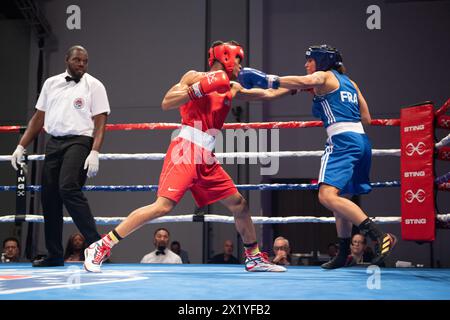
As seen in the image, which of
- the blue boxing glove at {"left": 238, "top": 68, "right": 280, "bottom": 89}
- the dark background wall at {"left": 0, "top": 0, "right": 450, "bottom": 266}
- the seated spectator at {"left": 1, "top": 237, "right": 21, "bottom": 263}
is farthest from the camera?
the dark background wall at {"left": 0, "top": 0, "right": 450, "bottom": 266}

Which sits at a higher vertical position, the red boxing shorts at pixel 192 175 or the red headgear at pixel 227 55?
the red headgear at pixel 227 55

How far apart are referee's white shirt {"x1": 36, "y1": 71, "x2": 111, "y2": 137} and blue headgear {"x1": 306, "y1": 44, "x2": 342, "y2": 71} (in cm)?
121

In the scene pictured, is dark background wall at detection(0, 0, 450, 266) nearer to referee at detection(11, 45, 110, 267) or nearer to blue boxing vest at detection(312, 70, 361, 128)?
referee at detection(11, 45, 110, 267)

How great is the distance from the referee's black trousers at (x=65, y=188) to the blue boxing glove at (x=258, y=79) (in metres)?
0.99

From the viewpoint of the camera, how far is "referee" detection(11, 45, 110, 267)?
9.69 feet

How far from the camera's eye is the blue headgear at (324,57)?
291 centimetres

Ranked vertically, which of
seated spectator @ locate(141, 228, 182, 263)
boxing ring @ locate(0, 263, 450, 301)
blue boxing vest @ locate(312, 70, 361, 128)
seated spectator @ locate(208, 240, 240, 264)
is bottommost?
seated spectator @ locate(208, 240, 240, 264)

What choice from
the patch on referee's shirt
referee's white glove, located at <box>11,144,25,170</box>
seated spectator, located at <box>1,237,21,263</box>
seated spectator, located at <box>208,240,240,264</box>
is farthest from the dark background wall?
the patch on referee's shirt

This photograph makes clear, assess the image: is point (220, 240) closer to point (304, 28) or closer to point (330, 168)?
point (304, 28)

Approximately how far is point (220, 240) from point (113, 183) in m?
1.83

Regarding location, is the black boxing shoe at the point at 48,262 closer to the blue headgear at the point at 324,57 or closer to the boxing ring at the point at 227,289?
the boxing ring at the point at 227,289

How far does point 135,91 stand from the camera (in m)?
8.09

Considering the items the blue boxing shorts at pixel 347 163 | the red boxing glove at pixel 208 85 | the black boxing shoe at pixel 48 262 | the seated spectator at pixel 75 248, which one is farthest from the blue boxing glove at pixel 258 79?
the seated spectator at pixel 75 248
